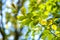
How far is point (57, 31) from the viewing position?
4.12 ft

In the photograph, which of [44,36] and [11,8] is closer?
[44,36]

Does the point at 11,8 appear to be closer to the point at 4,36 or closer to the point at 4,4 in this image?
the point at 4,4

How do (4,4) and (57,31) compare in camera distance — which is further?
(4,4)

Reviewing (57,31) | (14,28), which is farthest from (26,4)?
(57,31)

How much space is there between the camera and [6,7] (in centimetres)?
138

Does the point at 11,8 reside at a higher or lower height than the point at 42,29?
higher

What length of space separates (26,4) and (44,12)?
0.53 ft

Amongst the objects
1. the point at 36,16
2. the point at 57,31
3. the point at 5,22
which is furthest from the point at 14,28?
the point at 57,31

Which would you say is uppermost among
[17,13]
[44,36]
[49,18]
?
[17,13]

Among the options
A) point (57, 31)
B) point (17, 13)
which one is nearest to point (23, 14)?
point (17, 13)

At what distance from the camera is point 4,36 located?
53.1 inches

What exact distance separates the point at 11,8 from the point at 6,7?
0.04 meters

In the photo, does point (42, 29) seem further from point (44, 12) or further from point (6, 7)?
point (6, 7)

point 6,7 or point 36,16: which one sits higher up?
point 6,7
